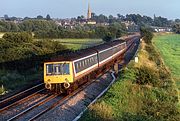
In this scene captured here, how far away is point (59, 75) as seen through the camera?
76.0 feet

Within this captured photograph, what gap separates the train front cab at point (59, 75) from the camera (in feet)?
75.9

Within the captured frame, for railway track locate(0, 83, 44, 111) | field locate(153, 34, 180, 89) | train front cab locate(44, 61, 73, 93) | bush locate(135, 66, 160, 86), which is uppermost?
train front cab locate(44, 61, 73, 93)

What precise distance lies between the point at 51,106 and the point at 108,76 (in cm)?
1323

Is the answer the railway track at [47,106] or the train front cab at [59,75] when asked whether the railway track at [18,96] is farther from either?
the train front cab at [59,75]

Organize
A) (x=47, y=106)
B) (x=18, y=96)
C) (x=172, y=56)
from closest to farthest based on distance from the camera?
(x=47, y=106) → (x=18, y=96) → (x=172, y=56)

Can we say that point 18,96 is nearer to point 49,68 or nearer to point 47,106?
point 49,68

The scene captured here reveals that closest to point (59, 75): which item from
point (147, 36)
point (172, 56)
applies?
point (172, 56)

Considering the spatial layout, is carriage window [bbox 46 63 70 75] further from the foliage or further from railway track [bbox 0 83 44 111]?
the foliage

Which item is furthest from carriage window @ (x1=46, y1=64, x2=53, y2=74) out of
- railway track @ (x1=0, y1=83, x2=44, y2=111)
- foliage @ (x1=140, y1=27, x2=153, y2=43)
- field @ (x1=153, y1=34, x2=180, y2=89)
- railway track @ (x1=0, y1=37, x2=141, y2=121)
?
foliage @ (x1=140, y1=27, x2=153, y2=43)

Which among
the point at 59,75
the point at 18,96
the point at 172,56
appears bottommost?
the point at 172,56

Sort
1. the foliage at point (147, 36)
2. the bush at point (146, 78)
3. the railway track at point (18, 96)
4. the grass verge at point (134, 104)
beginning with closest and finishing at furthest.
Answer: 1. the grass verge at point (134, 104)
2. the railway track at point (18, 96)
3. the bush at point (146, 78)
4. the foliage at point (147, 36)

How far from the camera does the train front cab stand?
23.1 m

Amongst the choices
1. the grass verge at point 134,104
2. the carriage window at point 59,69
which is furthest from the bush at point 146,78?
the carriage window at point 59,69

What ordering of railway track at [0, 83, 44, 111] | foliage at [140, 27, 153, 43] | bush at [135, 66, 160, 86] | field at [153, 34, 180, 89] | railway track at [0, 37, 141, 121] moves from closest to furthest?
1. railway track at [0, 37, 141, 121]
2. railway track at [0, 83, 44, 111]
3. bush at [135, 66, 160, 86]
4. field at [153, 34, 180, 89]
5. foliage at [140, 27, 153, 43]
